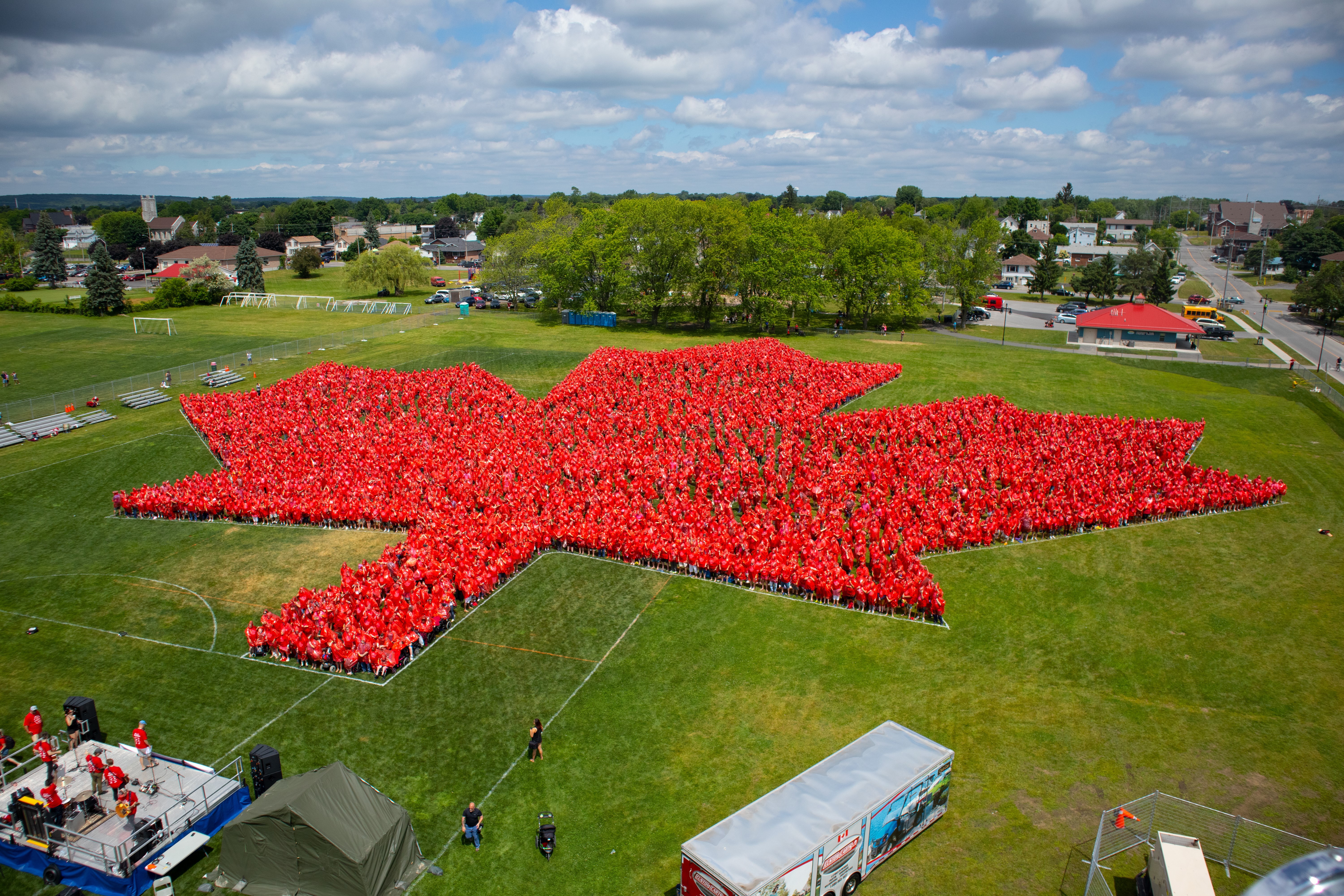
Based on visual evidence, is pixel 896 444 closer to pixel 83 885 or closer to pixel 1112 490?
pixel 1112 490

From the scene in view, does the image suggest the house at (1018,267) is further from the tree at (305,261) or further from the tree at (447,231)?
the tree at (447,231)

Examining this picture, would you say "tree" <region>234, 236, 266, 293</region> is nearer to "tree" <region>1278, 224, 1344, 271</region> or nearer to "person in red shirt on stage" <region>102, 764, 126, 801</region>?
"person in red shirt on stage" <region>102, 764, 126, 801</region>

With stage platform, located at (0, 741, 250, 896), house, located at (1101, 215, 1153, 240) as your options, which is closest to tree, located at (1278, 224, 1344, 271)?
house, located at (1101, 215, 1153, 240)

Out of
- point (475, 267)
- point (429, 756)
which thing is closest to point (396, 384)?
point (429, 756)

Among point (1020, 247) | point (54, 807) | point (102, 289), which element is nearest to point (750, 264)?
point (54, 807)

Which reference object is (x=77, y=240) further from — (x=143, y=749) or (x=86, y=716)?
(x=143, y=749)
